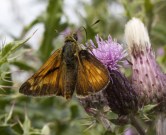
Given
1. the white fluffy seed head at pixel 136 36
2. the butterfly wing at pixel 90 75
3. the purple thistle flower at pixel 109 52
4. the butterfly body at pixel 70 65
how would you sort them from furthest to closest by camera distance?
the white fluffy seed head at pixel 136 36 → the purple thistle flower at pixel 109 52 → the butterfly body at pixel 70 65 → the butterfly wing at pixel 90 75

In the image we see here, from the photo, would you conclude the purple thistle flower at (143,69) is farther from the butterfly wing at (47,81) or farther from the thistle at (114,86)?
the butterfly wing at (47,81)

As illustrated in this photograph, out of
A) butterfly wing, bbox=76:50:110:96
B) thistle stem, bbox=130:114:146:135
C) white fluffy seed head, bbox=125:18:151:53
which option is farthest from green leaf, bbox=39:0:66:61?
thistle stem, bbox=130:114:146:135

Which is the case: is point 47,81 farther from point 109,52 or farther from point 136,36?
point 136,36

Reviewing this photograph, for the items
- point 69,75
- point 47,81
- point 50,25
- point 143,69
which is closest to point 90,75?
point 69,75

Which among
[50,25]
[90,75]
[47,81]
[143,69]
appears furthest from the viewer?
[50,25]

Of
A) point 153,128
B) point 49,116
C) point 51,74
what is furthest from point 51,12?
point 153,128

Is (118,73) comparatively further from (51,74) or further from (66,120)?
(66,120)

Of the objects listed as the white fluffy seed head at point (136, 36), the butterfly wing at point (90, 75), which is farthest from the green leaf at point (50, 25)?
the butterfly wing at point (90, 75)
